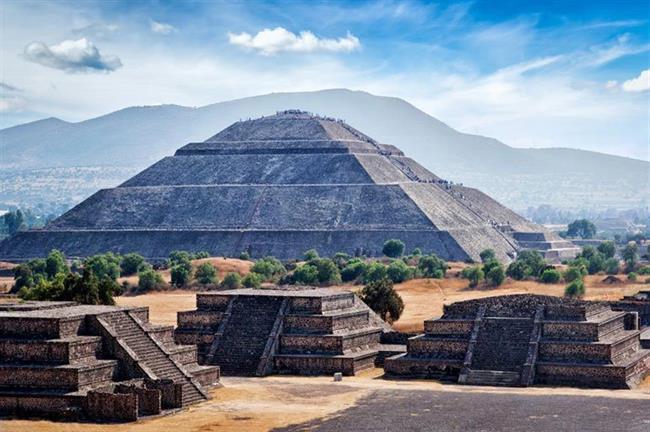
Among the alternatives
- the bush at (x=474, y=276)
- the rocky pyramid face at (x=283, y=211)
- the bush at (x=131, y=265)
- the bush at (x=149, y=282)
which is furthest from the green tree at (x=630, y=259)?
the bush at (x=149, y=282)

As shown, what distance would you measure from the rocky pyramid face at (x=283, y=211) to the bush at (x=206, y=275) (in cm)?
4152

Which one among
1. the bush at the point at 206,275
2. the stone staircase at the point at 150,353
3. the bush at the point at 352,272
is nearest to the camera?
the stone staircase at the point at 150,353

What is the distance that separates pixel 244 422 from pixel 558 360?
15735 millimetres

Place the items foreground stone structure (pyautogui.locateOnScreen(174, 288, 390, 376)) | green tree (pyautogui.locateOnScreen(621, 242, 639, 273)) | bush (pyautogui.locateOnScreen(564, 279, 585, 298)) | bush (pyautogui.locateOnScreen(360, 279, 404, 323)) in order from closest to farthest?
1. foreground stone structure (pyautogui.locateOnScreen(174, 288, 390, 376))
2. bush (pyautogui.locateOnScreen(360, 279, 404, 323))
3. bush (pyautogui.locateOnScreen(564, 279, 585, 298))
4. green tree (pyautogui.locateOnScreen(621, 242, 639, 273))

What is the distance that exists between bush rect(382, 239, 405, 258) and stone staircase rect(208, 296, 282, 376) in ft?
279

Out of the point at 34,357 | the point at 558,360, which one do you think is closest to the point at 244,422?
the point at 34,357

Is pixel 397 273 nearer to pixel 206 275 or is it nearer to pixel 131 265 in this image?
pixel 206 275

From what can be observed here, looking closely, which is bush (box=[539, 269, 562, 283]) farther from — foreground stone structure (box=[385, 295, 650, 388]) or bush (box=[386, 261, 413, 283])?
foreground stone structure (box=[385, 295, 650, 388])

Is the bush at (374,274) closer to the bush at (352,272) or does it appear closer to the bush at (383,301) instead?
the bush at (352,272)

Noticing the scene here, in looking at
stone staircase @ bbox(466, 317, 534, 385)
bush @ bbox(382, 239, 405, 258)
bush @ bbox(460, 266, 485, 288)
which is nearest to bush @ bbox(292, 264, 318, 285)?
bush @ bbox(460, 266, 485, 288)

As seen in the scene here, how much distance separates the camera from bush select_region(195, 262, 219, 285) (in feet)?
376

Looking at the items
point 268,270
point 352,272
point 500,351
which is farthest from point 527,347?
point 268,270

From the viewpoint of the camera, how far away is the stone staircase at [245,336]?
61969 millimetres

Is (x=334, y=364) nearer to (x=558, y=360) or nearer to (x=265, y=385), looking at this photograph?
(x=265, y=385)
